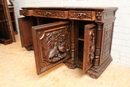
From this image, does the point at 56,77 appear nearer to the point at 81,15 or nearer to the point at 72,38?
the point at 72,38

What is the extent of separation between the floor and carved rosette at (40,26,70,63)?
Result: 20 centimetres

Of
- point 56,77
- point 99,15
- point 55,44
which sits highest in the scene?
point 99,15

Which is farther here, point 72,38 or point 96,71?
point 72,38

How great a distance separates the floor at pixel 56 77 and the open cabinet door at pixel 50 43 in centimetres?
16

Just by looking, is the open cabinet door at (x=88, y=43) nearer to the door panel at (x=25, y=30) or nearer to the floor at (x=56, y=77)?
the floor at (x=56, y=77)

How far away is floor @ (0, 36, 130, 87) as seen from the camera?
120 cm

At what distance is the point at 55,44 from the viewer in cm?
125

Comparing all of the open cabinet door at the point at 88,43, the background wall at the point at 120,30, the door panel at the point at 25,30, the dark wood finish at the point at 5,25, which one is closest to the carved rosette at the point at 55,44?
the open cabinet door at the point at 88,43

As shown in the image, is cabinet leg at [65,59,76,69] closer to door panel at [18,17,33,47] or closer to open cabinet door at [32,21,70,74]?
open cabinet door at [32,21,70,74]

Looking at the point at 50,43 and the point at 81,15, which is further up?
the point at 81,15

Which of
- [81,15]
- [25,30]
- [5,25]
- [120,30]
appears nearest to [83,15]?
[81,15]

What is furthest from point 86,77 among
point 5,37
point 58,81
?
point 5,37

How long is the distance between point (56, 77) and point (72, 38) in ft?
1.56

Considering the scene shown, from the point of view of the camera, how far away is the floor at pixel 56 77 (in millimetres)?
1203
